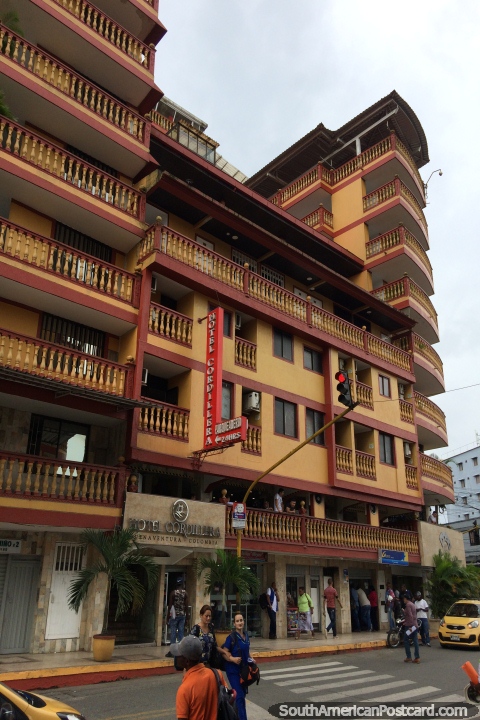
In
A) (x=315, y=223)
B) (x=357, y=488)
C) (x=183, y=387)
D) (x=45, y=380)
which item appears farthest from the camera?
(x=315, y=223)

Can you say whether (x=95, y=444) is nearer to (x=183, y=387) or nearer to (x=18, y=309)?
(x=183, y=387)

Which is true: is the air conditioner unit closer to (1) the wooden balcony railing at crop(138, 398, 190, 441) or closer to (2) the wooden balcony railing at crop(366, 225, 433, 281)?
(1) the wooden balcony railing at crop(138, 398, 190, 441)

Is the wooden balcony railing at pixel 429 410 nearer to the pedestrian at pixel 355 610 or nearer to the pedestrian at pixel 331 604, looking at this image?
the pedestrian at pixel 355 610

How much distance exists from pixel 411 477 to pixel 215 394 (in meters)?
14.4

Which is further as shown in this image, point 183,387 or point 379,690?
point 183,387

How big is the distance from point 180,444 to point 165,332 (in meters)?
3.58

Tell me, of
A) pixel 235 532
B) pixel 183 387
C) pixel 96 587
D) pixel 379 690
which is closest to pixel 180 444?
pixel 183 387

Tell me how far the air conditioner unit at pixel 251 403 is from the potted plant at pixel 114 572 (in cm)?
711

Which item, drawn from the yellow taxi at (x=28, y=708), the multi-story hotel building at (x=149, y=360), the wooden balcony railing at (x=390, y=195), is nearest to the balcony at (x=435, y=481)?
the multi-story hotel building at (x=149, y=360)

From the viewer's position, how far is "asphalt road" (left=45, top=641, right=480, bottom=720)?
33.6ft

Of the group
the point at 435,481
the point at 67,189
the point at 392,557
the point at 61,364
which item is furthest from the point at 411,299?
the point at 61,364

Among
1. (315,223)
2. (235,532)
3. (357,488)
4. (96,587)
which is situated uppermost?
(315,223)

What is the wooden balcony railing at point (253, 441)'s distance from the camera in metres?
20.8

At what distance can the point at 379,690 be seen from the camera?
12125 mm
